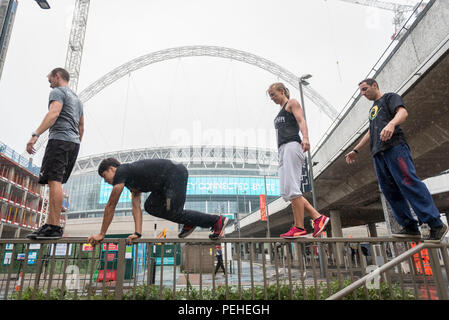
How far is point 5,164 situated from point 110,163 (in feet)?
113

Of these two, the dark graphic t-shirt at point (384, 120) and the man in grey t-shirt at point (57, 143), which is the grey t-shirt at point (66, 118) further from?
the dark graphic t-shirt at point (384, 120)

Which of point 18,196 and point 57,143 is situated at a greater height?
point 18,196

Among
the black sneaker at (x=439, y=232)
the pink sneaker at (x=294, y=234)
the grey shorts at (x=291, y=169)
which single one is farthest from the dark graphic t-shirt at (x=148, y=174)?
the black sneaker at (x=439, y=232)

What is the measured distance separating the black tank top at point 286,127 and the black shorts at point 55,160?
9.03 ft

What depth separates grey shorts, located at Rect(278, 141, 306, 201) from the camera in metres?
3.67

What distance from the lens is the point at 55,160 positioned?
11.6ft

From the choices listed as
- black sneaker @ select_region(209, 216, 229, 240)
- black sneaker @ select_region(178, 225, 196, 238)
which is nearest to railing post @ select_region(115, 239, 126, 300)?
black sneaker @ select_region(178, 225, 196, 238)

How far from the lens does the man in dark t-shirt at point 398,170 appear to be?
321 centimetres

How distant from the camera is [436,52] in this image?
5.76 metres

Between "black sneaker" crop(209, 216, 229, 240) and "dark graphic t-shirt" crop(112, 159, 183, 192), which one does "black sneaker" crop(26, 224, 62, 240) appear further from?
"black sneaker" crop(209, 216, 229, 240)

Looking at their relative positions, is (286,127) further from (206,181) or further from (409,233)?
(206,181)

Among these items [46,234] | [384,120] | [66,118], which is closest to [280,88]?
[384,120]

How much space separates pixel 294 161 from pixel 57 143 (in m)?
3.00

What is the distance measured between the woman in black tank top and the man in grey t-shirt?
A: 275 centimetres
